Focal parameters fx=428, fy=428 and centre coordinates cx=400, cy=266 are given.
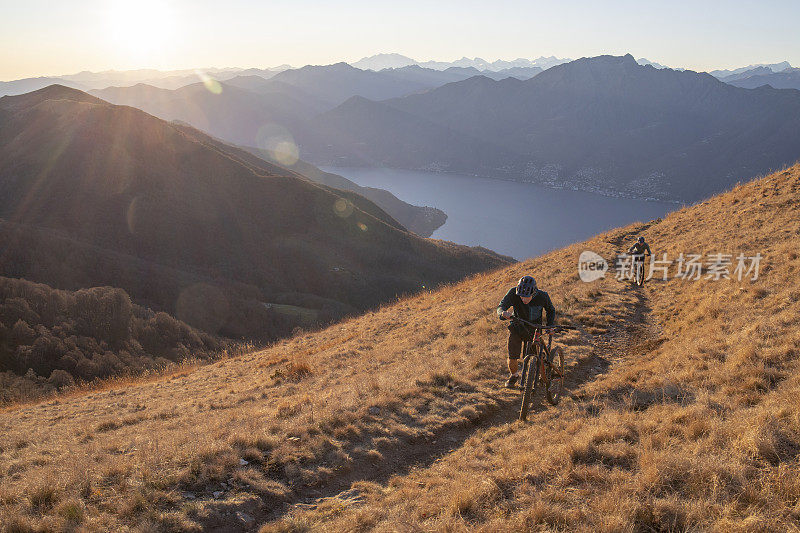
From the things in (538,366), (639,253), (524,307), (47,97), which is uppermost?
(47,97)

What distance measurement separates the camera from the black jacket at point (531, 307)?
26.0 feet

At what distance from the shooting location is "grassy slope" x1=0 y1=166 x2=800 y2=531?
458 centimetres

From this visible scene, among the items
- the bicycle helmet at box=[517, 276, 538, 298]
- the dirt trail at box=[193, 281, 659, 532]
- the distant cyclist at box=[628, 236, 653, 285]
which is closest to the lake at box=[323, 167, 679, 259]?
the distant cyclist at box=[628, 236, 653, 285]

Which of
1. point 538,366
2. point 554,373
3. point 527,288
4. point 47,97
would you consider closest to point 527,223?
point 47,97

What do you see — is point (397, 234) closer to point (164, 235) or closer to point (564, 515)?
point (164, 235)

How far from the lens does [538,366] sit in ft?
25.5

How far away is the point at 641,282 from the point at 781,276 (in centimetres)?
528

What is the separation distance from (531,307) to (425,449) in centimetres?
317

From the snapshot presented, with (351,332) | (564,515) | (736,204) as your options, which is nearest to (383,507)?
(564,515)

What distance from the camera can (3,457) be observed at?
730cm

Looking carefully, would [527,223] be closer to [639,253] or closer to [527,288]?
[639,253]

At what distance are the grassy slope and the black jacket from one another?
5.52 feet

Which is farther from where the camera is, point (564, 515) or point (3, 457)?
point (3, 457)

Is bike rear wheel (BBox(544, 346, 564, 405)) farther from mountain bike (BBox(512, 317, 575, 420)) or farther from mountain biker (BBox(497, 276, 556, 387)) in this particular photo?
mountain biker (BBox(497, 276, 556, 387))
